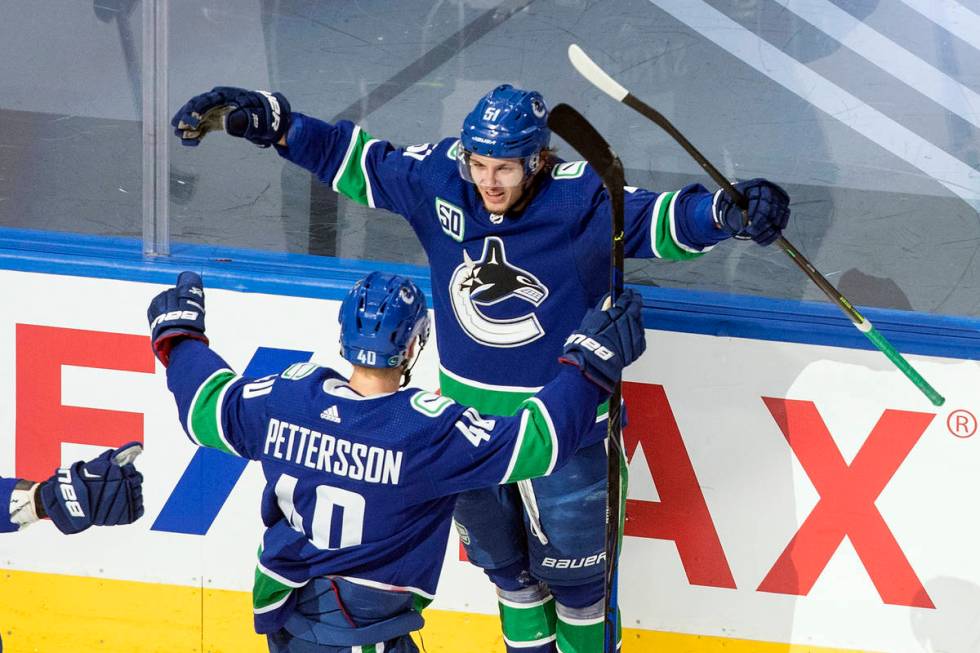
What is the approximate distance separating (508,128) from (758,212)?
52 centimetres

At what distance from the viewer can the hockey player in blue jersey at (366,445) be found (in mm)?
2293

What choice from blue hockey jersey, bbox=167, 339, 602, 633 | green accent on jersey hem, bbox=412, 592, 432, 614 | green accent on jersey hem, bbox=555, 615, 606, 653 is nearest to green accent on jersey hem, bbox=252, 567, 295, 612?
blue hockey jersey, bbox=167, 339, 602, 633

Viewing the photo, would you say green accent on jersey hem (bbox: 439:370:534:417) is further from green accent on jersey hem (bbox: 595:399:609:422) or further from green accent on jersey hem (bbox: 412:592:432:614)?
green accent on jersey hem (bbox: 412:592:432:614)

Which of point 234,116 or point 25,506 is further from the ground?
point 234,116

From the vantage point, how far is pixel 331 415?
2.29 metres

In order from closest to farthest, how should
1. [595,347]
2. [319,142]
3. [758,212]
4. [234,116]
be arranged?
[595,347] → [758,212] → [234,116] → [319,142]

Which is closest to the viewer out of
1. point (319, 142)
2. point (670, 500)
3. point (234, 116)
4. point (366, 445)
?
point (366, 445)

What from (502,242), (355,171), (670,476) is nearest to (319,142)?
(355,171)

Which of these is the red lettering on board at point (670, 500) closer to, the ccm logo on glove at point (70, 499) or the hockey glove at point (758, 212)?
the hockey glove at point (758, 212)

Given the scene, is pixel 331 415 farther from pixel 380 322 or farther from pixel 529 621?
pixel 529 621

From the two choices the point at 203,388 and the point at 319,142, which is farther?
the point at 319,142

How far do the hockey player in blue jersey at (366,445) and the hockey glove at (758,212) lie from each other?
0.83ft

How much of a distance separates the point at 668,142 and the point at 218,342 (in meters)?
1.20

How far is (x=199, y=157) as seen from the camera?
3.24 meters
